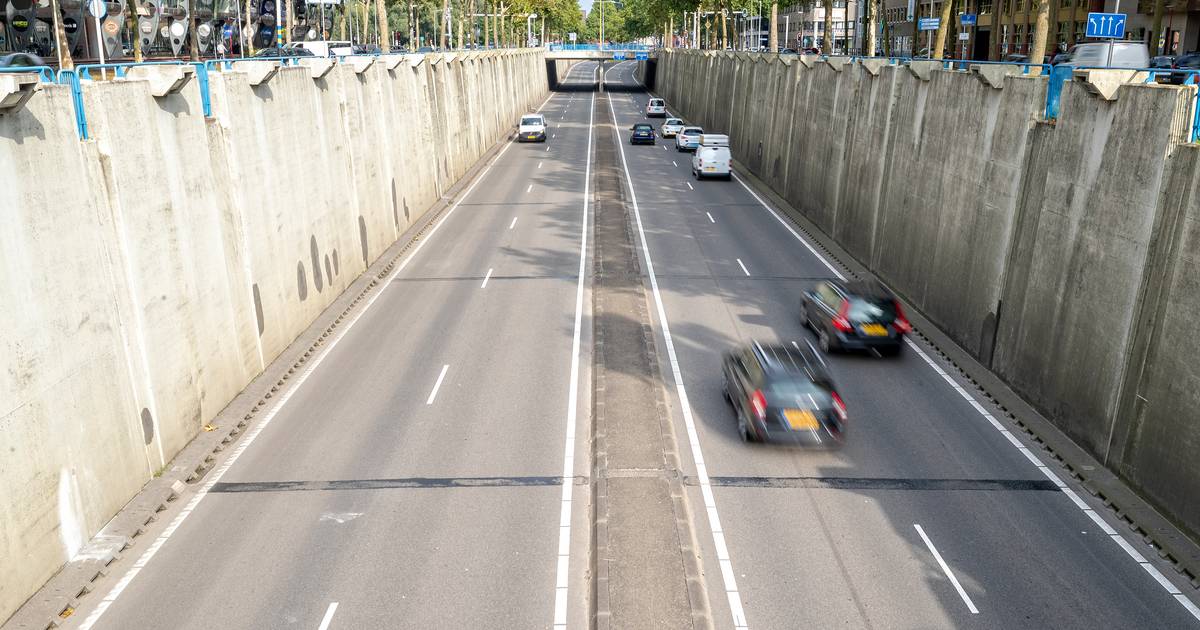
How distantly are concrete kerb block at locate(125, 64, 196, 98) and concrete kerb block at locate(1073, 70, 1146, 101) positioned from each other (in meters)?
18.4

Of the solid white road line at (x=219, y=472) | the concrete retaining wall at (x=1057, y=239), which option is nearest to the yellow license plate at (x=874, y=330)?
the concrete retaining wall at (x=1057, y=239)

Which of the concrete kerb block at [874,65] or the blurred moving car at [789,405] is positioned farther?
the concrete kerb block at [874,65]

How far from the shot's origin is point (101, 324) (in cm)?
1506

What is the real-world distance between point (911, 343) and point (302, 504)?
1614 cm

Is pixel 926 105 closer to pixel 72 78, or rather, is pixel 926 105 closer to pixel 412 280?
pixel 412 280

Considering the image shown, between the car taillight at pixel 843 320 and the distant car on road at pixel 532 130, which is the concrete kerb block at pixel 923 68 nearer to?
the car taillight at pixel 843 320

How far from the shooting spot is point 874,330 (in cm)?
2212

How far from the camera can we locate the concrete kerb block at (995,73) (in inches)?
876

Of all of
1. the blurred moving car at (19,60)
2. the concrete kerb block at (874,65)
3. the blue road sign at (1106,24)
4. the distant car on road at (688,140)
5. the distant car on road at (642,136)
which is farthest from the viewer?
the distant car on road at (642,136)

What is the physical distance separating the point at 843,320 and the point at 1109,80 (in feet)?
25.1

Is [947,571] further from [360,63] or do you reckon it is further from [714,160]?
[714,160]

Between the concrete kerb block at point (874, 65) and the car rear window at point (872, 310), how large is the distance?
13.5 meters

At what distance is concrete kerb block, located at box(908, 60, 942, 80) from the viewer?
27234 millimetres

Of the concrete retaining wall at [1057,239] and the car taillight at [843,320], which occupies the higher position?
the concrete retaining wall at [1057,239]
